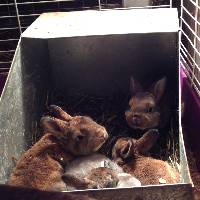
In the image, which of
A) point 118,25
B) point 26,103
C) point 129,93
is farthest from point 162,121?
point 26,103

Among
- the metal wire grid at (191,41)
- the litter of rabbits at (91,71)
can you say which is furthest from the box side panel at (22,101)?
the metal wire grid at (191,41)

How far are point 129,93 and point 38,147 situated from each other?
913mm

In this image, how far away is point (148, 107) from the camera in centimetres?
276

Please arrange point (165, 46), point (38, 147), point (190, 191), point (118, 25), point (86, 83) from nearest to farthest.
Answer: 1. point (190, 191)
2. point (38, 147)
3. point (118, 25)
4. point (165, 46)
5. point (86, 83)

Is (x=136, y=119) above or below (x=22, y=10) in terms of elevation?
below

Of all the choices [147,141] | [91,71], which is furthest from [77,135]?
[91,71]

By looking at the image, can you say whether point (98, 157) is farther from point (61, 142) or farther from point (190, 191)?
point (190, 191)

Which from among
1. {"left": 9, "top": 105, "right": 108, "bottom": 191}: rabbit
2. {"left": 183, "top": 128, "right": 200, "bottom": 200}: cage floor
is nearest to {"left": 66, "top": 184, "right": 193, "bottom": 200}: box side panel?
{"left": 9, "top": 105, "right": 108, "bottom": 191}: rabbit

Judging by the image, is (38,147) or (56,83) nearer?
(38,147)

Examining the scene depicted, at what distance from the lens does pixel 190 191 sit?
69.7 inches

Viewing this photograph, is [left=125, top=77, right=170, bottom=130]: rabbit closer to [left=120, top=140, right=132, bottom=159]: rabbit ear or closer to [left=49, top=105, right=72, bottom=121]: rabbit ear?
[left=120, top=140, right=132, bottom=159]: rabbit ear

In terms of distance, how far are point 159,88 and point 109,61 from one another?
0.48 meters

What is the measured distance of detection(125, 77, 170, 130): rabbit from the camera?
2.72 meters

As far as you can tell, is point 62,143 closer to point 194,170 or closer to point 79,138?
point 79,138
